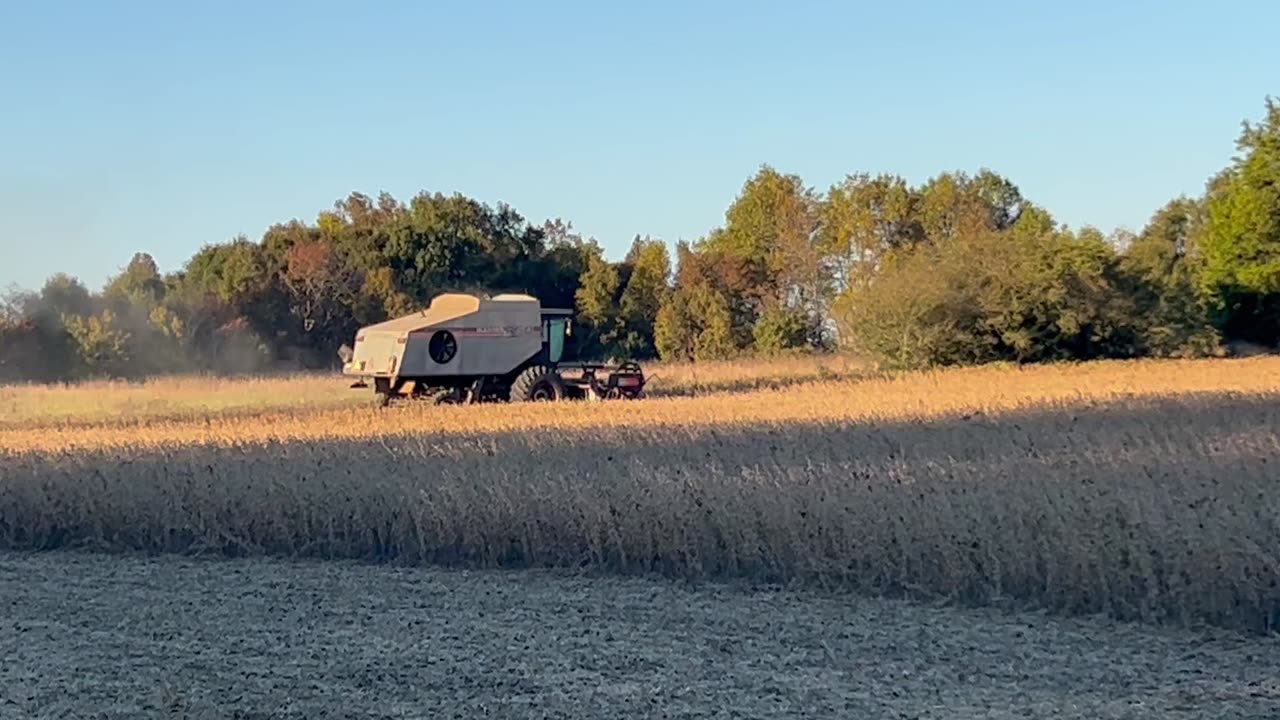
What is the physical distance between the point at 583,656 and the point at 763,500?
8.96 feet

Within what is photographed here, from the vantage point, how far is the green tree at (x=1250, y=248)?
44531 mm

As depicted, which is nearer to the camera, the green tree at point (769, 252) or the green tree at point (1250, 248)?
the green tree at point (1250, 248)

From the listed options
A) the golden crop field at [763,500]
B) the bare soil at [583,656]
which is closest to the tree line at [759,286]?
the golden crop field at [763,500]

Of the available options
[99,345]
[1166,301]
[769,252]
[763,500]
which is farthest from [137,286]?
[763,500]

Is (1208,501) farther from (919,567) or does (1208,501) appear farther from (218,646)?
(218,646)

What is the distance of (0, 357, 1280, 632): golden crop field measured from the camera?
7375mm

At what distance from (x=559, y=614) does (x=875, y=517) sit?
215cm

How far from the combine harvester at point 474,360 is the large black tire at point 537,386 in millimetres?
18

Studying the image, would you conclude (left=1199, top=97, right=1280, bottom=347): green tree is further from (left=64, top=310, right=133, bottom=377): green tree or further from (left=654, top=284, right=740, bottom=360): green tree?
(left=64, top=310, right=133, bottom=377): green tree

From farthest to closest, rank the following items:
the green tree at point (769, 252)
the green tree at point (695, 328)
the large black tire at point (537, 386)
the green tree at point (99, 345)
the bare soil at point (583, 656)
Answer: the green tree at point (769, 252) → the green tree at point (695, 328) → the green tree at point (99, 345) → the large black tire at point (537, 386) → the bare soil at point (583, 656)

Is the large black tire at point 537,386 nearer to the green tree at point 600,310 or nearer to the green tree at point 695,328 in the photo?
the green tree at point 695,328

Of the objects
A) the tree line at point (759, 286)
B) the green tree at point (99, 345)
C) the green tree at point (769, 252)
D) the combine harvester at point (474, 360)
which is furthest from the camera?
the green tree at point (769, 252)

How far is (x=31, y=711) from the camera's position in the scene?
18.6 ft

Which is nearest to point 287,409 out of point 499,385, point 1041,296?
point 499,385
